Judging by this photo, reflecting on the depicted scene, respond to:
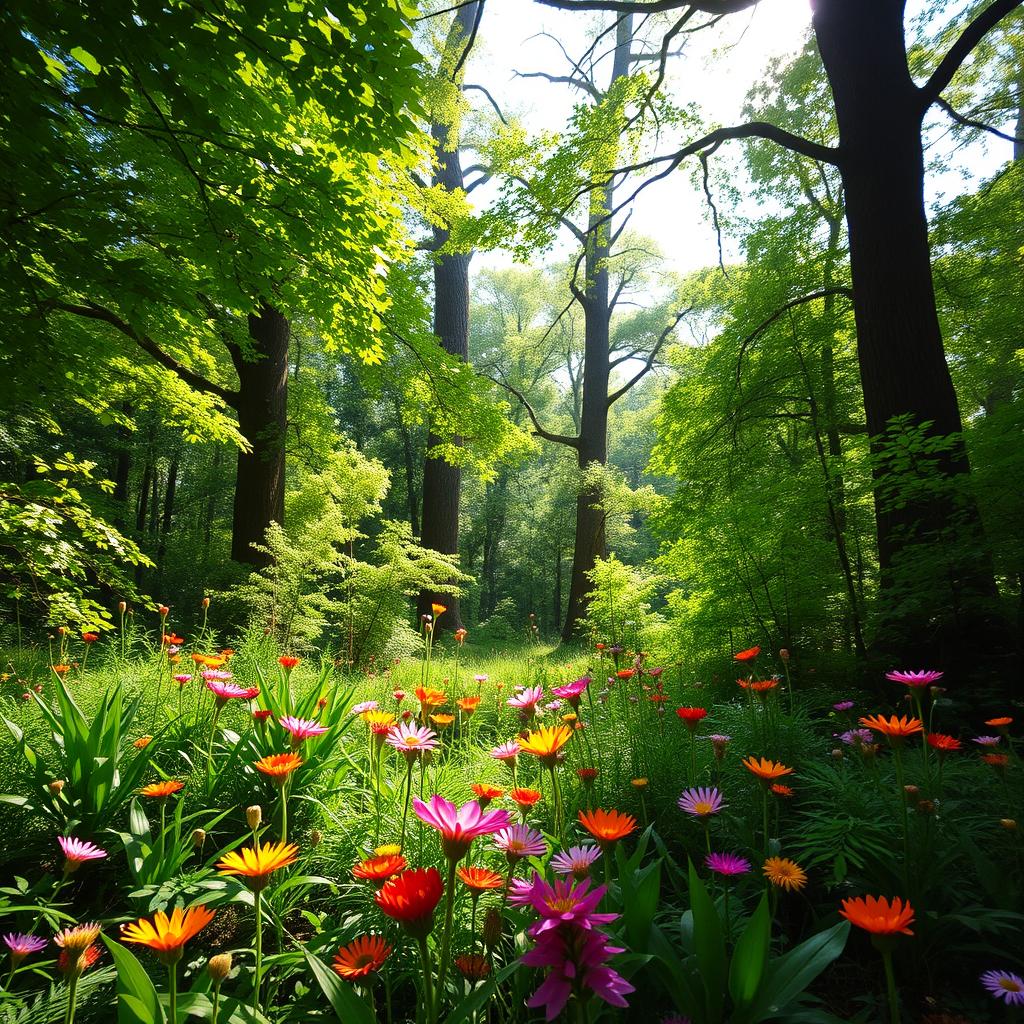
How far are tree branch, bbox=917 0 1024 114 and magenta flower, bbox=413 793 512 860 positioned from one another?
507cm

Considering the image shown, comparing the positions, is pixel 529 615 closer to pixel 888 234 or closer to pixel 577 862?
pixel 577 862

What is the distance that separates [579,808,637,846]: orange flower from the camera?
2.81 feet

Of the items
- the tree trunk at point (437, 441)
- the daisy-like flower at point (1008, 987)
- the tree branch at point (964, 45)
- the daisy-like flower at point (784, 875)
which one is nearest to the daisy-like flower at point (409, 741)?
the daisy-like flower at point (784, 875)

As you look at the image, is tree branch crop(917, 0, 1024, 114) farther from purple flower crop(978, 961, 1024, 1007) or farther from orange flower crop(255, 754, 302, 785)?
orange flower crop(255, 754, 302, 785)

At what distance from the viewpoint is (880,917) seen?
0.75 m

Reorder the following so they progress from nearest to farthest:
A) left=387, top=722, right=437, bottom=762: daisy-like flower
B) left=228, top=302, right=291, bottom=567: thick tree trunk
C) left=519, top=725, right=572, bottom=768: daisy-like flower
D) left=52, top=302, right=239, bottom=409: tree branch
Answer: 1. left=519, top=725, right=572, bottom=768: daisy-like flower
2. left=387, top=722, right=437, bottom=762: daisy-like flower
3. left=52, top=302, right=239, bottom=409: tree branch
4. left=228, top=302, right=291, bottom=567: thick tree trunk

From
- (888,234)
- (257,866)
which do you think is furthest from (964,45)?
(257,866)

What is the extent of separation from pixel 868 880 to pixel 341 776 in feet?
5.14

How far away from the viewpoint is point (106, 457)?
46.0 feet

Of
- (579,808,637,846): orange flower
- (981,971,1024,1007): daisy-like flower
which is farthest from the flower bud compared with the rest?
(981,971,1024,1007): daisy-like flower

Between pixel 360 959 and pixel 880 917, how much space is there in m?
0.77

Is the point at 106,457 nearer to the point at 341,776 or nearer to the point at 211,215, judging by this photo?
the point at 211,215

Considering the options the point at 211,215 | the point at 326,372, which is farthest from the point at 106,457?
the point at 211,215

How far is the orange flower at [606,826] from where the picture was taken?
857 millimetres
